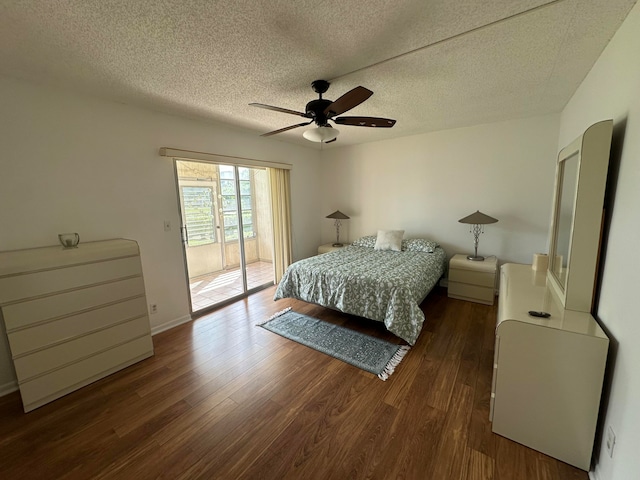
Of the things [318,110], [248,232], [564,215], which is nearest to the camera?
[564,215]

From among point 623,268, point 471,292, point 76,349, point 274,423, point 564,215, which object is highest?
point 564,215

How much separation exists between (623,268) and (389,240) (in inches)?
114

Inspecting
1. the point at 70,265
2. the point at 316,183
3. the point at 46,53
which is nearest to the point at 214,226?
the point at 316,183

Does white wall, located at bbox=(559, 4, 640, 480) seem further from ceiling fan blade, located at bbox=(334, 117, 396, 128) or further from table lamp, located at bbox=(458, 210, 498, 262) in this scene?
table lamp, located at bbox=(458, 210, 498, 262)

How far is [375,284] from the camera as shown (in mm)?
2711

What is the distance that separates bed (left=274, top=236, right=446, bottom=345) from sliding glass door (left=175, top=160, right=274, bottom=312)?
1228 mm

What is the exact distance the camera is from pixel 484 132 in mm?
3578

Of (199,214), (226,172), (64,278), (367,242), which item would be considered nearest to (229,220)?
(199,214)

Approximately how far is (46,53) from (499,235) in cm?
478

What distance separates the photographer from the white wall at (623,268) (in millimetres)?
1083

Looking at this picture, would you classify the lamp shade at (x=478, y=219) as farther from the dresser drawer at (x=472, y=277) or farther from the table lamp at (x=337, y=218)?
the table lamp at (x=337, y=218)

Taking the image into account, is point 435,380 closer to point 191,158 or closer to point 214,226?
point 191,158

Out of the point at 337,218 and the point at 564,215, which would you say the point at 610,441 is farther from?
the point at 337,218

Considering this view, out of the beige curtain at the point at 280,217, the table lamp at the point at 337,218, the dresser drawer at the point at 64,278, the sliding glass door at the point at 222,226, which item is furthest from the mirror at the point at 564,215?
the sliding glass door at the point at 222,226
